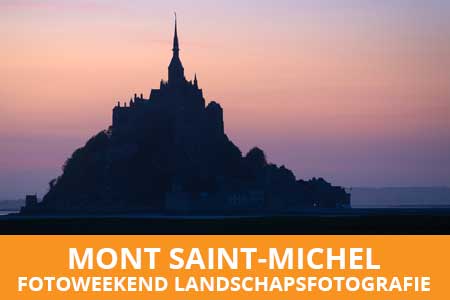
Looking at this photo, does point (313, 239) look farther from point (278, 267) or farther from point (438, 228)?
point (438, 228)

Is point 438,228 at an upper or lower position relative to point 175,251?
upper

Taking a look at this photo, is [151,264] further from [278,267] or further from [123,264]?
[278,267]

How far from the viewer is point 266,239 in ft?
166

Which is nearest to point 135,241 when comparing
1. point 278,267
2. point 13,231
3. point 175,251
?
point 175,251

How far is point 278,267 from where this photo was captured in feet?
153

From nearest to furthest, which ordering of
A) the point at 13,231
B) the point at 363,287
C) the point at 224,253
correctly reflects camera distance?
the point at 363,287
the point at 224,253
the point at 13,231

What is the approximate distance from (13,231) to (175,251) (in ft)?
171

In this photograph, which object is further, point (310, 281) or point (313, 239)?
point (313, 239)

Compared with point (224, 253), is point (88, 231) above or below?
above

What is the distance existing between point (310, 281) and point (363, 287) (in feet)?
5.95

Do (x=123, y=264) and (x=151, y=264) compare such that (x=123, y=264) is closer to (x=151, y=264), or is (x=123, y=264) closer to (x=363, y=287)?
(x=151, y=264)

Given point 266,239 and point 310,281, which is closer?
point 310,281

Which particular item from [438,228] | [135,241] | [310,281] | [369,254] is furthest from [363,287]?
[438,228]

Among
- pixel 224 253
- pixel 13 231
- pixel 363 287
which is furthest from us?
pixel 13 231
